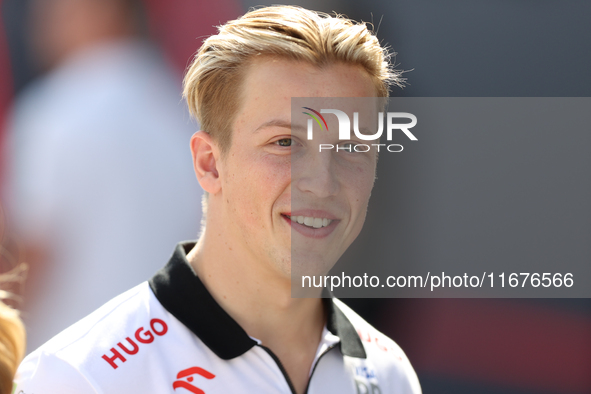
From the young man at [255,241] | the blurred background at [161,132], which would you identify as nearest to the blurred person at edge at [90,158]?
the blurred background at [161,132]

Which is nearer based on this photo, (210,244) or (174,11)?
(210,244)

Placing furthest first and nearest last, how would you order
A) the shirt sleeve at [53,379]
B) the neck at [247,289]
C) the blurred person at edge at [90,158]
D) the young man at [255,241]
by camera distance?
the blurred person at edge at [90,158]
the neck at [247,289]
the young man at [255,241]
the shirt sleeve at [53,379]

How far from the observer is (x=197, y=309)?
1377mm

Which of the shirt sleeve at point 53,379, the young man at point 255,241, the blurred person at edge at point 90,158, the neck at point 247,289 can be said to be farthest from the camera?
the blurred person at edge at point 90,158

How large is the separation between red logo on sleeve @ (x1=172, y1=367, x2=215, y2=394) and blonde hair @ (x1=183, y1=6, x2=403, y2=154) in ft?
1.86

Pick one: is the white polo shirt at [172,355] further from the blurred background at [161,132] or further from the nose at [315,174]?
the blurred background at [161,132]

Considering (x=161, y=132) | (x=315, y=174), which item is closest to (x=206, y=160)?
(x=315, y=174)

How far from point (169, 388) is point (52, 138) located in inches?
68.9

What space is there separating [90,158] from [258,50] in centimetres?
145

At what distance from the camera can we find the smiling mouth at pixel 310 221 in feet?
4.53

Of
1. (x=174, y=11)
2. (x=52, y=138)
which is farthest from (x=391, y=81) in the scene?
(x=52, y=138)

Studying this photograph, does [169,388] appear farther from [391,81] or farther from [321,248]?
[391,81]

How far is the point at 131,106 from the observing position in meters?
2.65

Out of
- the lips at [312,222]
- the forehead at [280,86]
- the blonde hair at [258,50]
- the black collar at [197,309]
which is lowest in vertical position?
the black collar at [197,309]
